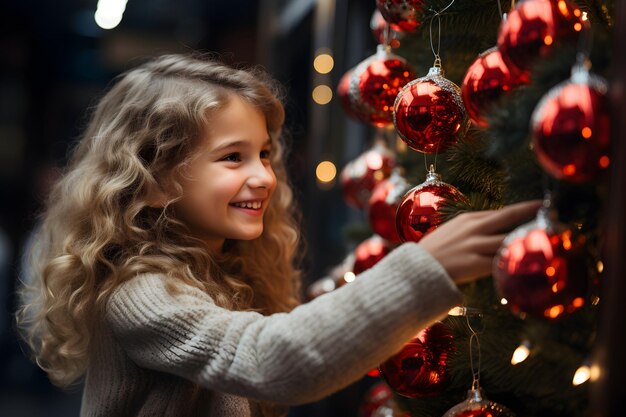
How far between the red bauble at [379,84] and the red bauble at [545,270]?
510 millimetres

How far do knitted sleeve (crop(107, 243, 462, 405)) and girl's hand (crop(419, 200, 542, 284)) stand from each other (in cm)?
1

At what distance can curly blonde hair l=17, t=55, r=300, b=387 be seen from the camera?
3.99ft

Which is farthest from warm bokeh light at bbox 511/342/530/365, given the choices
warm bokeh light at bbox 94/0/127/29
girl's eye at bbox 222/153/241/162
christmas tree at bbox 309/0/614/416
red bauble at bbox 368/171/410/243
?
warm bokeh light at bbox 94/0/127/29

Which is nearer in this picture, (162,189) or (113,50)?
(162,189)

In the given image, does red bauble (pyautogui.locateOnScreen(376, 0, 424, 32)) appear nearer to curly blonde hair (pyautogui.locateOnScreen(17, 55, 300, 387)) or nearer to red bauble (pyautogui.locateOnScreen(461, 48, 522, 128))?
red bauble (pyautogui.locateOnScreen(461, 48, 522, 128))

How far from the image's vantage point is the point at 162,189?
1275 millimetres

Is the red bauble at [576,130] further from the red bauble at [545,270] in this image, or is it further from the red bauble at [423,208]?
the red bauble at [423,208]

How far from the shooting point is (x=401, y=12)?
1047 millimetres

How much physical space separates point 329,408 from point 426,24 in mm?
1746

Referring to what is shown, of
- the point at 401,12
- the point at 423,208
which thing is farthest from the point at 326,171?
the point at 423,208

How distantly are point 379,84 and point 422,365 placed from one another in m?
0.44

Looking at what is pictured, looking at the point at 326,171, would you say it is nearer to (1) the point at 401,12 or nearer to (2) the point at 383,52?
(2) the point at 383,52

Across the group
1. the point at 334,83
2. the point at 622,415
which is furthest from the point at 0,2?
the point at 622,415

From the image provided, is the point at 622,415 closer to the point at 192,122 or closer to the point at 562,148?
→ the point at 562,148
